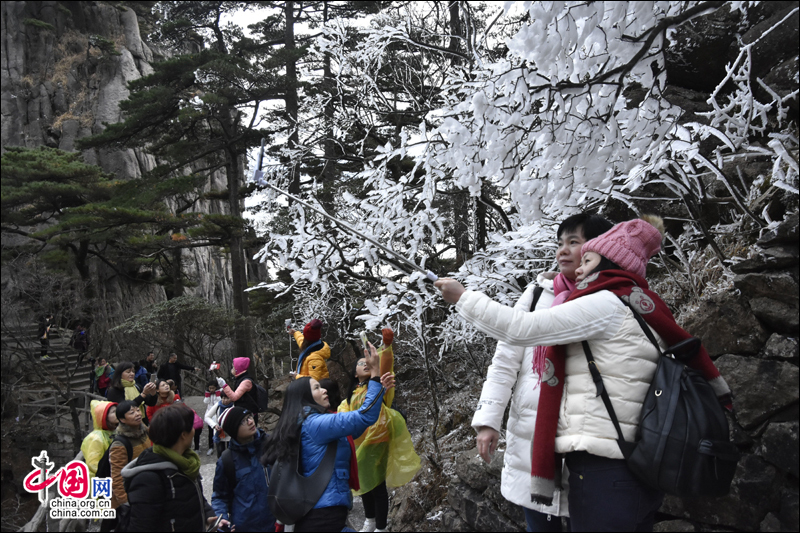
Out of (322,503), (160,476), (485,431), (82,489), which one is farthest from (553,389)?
(82,489)

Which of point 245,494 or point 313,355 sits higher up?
point 313,355

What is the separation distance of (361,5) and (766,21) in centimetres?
1154

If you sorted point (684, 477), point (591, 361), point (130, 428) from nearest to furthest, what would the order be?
1. point (684, 477)
2. point (591, 361)
3. point (130, 428)

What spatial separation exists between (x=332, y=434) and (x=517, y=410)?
3.78ft

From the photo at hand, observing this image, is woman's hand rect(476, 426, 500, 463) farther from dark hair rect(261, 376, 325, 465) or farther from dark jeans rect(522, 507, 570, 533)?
dark hair rect(261, 376, 325, 465)

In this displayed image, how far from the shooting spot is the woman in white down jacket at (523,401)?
1.86m

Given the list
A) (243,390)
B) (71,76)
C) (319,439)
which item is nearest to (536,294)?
(319,439)

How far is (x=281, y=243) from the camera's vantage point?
4.75 m

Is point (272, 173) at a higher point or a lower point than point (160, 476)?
higher

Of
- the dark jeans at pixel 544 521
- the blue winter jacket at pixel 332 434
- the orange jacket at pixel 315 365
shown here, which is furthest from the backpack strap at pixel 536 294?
the orange jacket at pixel 315 365

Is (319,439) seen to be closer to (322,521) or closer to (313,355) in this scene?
(322,521)

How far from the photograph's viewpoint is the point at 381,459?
4.21m

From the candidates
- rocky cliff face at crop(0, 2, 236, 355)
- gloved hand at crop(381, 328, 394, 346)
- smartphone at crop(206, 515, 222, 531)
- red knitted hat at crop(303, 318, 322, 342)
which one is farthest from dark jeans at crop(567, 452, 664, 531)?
rocky cliff face at crop(0, 2, 236, 355)

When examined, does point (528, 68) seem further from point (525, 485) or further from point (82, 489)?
point (82, 489)
